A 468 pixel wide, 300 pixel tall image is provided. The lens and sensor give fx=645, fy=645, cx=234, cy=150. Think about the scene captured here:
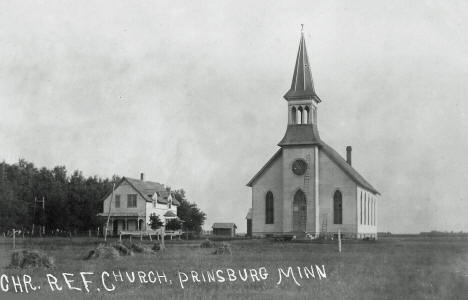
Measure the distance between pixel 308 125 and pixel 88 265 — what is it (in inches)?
1375

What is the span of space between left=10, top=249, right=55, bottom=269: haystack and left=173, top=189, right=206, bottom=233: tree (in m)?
66.9

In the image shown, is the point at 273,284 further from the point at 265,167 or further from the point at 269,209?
the point at 265,167

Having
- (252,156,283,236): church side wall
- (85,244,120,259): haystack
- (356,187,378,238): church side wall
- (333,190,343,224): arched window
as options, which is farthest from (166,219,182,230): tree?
(85,244,120,259): haystack

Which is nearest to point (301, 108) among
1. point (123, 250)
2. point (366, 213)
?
point (366, 213)

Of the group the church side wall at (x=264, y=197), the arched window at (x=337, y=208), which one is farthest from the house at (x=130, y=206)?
the arched window at (x=337, y=208)

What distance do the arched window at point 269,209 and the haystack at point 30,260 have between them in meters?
35.1

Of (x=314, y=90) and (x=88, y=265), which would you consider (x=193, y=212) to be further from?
(x=88, y=265)

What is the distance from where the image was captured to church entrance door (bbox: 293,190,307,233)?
52094mm

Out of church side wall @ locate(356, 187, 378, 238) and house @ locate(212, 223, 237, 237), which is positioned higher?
church side wall @ locate(356, 187, 378, 238)

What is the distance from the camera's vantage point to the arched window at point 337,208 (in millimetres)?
52344

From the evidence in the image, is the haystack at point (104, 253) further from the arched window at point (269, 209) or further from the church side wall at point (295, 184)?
the arched window at point (269, 209)

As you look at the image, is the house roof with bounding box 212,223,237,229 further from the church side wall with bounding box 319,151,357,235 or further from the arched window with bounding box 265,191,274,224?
the church side wall with bounding box 319,151,357,235

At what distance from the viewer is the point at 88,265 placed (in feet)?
66.7

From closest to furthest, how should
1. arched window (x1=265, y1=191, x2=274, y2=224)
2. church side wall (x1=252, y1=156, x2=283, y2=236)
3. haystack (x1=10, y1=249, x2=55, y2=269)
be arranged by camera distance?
haystack (x1=10, y1=249, x2=55, y2=269), church side wall (x1=252, y1=156, x2=283, y2=236), arched window (x1=265, y1=191, x2=274, y2=224)
